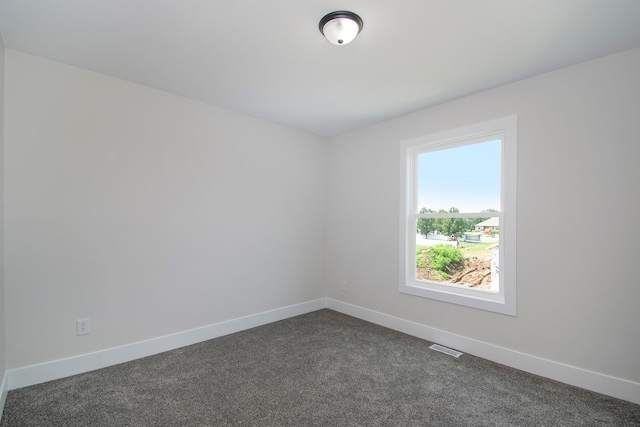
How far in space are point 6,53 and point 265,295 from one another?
122 inches

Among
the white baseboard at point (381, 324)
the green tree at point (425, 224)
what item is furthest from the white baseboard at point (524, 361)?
the green tree at point (425, 224)

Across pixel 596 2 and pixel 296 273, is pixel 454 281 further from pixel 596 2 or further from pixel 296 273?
pixel 596 2

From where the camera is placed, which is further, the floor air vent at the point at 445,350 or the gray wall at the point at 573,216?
the floor air vent at the point at 445,350

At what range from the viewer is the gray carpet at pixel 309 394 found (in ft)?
6.31

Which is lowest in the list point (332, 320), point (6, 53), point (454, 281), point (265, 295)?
point (332, 320)

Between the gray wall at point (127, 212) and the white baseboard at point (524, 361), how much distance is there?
1.53 meters

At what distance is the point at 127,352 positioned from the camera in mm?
2680

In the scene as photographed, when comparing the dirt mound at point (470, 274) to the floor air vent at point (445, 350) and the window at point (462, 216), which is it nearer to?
the window at point (462, 216)

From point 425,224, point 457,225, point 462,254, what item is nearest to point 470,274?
point 462,254

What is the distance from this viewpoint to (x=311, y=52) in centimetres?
226

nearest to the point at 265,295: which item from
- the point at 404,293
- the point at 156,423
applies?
the point at 404,293

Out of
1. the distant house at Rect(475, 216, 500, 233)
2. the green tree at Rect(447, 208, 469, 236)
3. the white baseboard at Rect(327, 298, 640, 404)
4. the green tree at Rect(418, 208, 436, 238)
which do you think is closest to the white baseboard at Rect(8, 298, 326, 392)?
the white baseboard at Rect(327, 298, 640, 404)

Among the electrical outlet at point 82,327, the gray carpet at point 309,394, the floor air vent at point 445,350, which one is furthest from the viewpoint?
the floor air vent at point 445,350

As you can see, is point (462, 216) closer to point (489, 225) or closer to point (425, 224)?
point (489, 225)
